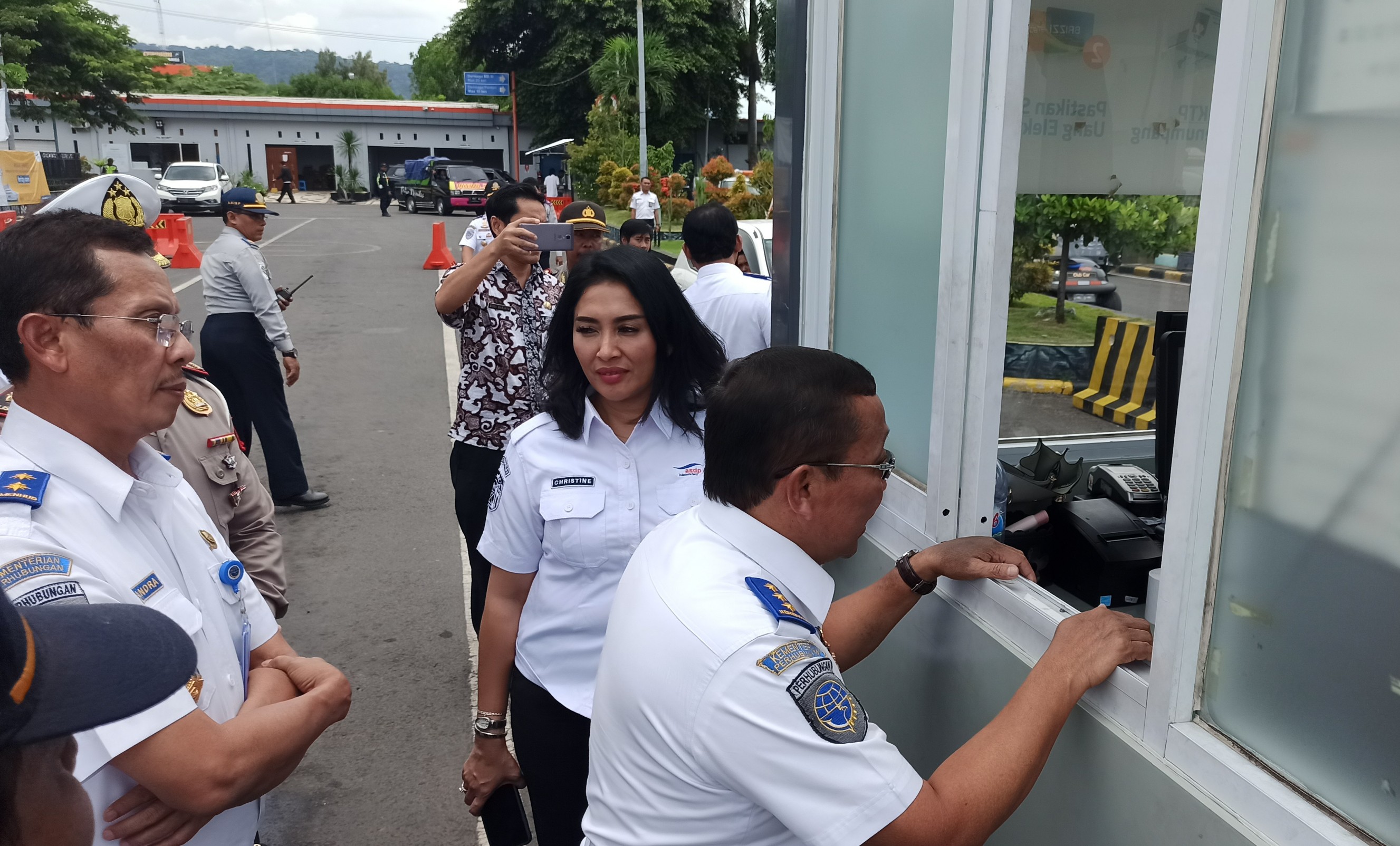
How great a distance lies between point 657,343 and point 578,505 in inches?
17.8

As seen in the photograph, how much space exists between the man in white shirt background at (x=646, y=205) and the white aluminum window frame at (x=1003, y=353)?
61.2ft

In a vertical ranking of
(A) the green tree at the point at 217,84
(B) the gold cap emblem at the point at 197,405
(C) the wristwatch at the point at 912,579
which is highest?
(A) the green tree at the point at 217,84

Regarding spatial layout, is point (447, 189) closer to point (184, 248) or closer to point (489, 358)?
point (184, 248)

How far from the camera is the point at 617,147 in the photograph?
30.0 metres

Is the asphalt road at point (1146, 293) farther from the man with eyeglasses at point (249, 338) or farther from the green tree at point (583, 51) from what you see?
the green tree at point (583, 51)

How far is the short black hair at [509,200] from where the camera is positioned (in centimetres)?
430

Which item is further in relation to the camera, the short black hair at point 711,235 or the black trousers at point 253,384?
the black trousers at point 253,384

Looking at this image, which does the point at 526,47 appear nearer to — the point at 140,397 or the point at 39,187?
the point at 39,187

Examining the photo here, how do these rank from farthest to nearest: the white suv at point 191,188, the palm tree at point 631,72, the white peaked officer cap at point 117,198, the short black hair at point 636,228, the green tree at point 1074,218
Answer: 1. the palm tree at point 631,72
2. the white suv at point 191,188
3. the green tree at point 1074,218
4. the short black hair at point 636,228
5. the white peaked officer cap at point 117,198

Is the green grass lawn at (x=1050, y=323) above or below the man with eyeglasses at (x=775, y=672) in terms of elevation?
below

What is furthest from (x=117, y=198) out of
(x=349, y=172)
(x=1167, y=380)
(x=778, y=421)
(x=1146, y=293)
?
(x=349, y=172)

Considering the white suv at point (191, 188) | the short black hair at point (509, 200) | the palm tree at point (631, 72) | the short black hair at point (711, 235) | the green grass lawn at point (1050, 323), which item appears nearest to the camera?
the short black hair at point (509, 200)

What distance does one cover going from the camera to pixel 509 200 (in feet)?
14.2

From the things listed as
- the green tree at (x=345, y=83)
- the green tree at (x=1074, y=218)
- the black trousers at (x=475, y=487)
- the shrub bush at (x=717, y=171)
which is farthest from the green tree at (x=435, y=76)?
the black trousers at (x=475, y=487)
